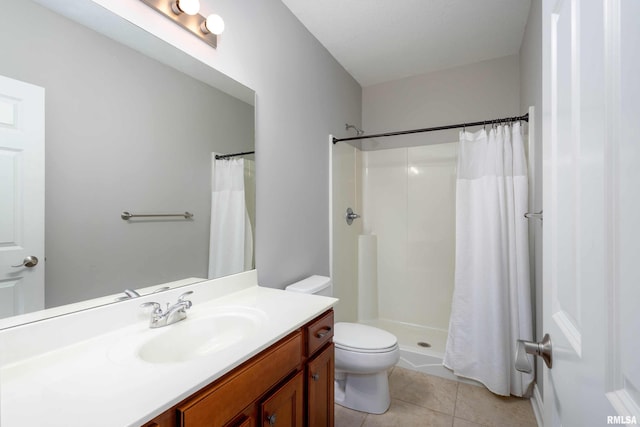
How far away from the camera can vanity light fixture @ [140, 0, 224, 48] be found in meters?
1.15

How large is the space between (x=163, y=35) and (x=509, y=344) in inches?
102

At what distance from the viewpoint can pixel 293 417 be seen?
1.07 m

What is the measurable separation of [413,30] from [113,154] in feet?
6.87

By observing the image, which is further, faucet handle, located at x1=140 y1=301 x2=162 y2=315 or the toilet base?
the toilet base

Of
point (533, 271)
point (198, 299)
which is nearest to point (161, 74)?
point (198, 299)

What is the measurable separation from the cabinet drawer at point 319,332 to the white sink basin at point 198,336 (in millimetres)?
200

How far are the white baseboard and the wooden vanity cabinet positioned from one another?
1.24 meters

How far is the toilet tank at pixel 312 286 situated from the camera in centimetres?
177

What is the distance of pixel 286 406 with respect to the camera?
3.37 feet

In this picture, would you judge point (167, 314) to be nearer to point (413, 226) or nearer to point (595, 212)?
point (595, 212)

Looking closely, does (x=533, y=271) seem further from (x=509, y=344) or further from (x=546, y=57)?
(x=546, y=57)

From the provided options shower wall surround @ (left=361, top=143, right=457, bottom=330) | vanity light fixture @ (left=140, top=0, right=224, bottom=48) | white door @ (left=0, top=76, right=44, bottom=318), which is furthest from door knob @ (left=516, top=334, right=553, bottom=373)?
shower wall surround @ (left=361, top=143, right=457, bottom=330)

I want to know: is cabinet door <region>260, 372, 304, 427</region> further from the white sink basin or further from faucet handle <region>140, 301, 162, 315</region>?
faucet handle <region>140, 301, 162, 315</region>

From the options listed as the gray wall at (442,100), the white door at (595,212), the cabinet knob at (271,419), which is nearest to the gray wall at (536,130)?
the gray wall at (442,100)
